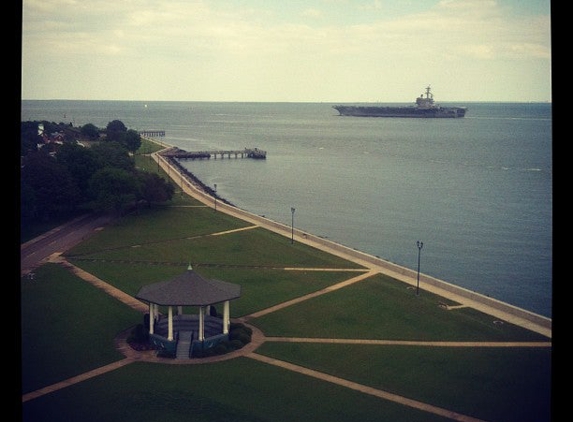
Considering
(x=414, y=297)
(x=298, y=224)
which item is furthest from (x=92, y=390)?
(x=298, y=224)

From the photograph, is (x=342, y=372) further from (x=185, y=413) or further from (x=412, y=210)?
(x=412, y=210)

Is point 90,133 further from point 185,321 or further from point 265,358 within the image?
point 265,358

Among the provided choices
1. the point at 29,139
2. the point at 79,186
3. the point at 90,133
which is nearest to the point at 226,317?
the point at 79,186

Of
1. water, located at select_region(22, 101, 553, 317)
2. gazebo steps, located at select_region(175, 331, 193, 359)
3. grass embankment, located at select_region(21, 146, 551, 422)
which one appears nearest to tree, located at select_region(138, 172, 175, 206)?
water, located at select_region(22, 101, 553, 317)

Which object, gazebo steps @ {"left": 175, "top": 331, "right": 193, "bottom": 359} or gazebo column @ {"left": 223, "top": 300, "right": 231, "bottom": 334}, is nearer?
gazebo steps @ {"left": 175, "top": 331, "right": 193, "bottom": 359}

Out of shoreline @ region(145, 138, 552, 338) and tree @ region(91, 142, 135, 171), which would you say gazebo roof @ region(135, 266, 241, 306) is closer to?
shoreline @ region(145, 138, 552, 338)

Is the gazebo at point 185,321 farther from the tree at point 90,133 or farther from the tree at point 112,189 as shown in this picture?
the tree at point 90,133
